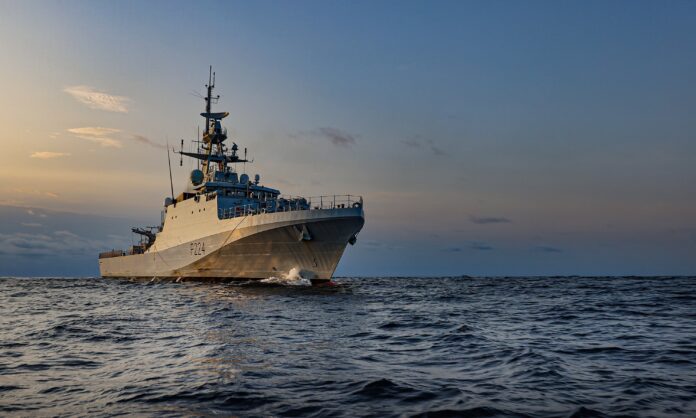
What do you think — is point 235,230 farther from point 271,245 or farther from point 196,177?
point 196,177

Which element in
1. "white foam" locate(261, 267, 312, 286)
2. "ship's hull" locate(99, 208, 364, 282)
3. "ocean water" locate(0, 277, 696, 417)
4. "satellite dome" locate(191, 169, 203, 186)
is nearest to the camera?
"ocean water" locate(0, 277, 696, 417)

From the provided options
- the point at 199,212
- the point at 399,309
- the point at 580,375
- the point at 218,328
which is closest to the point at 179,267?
the point at 199,212

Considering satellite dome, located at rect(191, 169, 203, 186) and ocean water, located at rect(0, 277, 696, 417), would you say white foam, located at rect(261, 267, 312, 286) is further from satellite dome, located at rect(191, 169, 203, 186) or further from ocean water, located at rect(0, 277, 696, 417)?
satellite dome, located at rect(191, 169, 203, 186)

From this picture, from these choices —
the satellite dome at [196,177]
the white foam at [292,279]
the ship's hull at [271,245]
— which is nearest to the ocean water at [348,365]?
the ship's hull at [271,245]

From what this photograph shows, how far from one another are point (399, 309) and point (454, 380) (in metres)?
15.3

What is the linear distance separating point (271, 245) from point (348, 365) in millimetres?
28432

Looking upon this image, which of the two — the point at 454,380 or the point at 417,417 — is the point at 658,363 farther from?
the point at 417,417

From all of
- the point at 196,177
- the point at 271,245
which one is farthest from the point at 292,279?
the point at 196,177

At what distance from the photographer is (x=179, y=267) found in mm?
49094

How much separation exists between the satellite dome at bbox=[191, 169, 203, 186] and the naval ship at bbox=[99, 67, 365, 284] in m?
0.11

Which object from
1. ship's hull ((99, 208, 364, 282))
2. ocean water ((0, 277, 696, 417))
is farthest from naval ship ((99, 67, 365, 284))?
ocean water ((0, 277, 696, 417))

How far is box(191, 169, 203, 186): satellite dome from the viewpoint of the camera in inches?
2061

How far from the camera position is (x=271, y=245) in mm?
38344

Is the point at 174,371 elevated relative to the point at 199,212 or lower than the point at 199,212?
lower
